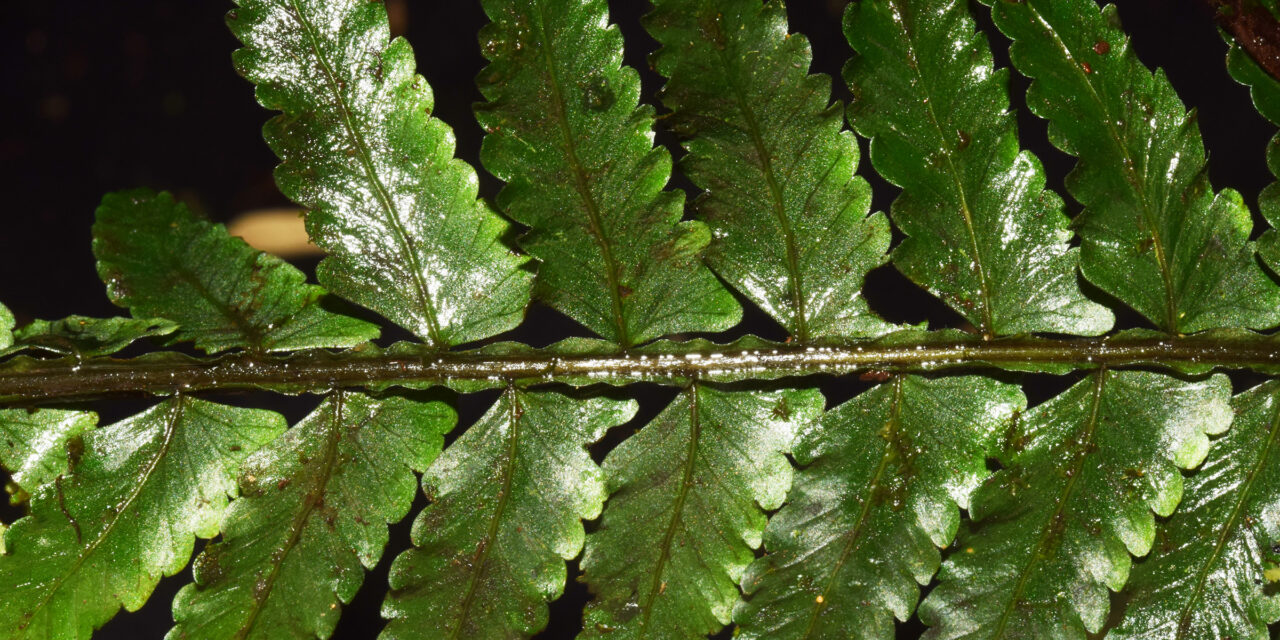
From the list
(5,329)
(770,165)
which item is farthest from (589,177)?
(5,329)

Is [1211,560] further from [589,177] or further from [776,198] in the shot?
[589,177]

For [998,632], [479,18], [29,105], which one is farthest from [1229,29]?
[29,105]

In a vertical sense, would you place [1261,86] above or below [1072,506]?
above

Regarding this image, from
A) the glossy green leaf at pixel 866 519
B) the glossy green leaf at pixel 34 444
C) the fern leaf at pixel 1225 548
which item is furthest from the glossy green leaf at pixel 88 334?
the fern leaf at pixel 1225 548

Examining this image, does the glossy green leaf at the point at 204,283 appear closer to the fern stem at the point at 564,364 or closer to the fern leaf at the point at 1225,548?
the fern stem at the point at 564,364

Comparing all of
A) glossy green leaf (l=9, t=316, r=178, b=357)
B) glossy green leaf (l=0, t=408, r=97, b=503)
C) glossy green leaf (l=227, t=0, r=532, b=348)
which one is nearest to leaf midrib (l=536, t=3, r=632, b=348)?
glossy green leaf (l=227, t=0, r=532, b=348)

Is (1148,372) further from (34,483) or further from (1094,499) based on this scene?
(34,483)
